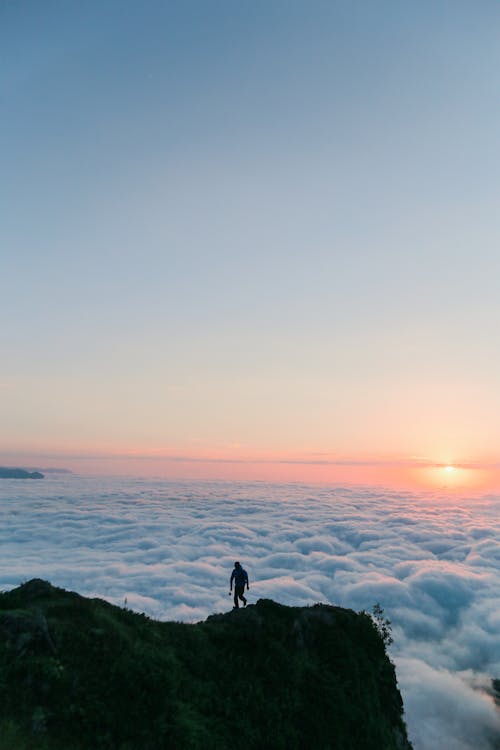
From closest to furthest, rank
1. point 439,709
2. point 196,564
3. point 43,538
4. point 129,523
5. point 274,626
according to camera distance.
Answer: point 274,626 < point 439,709 < point 196,564 < point 43,538 < point 129,523

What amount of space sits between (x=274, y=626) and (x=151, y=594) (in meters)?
88.2

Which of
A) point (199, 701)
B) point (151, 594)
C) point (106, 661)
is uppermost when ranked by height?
point (106, 661)

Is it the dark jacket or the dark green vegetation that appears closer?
the dark green vegetation

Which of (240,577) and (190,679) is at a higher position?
(240,577)

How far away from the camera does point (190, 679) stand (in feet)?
43.9

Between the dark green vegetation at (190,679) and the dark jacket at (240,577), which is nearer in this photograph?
the dark green vegetation at (190,679)

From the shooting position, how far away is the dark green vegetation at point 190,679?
10.2m

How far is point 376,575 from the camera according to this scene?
113 m

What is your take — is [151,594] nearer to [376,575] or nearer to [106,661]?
[376,575]

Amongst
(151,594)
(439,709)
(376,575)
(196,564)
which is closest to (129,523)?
(196,564)

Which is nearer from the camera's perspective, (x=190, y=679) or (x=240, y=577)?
(x=190, y=679)

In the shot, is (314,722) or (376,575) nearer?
(314,722)

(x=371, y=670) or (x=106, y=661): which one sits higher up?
(x=106, y=661)

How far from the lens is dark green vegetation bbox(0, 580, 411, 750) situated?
1021cm
